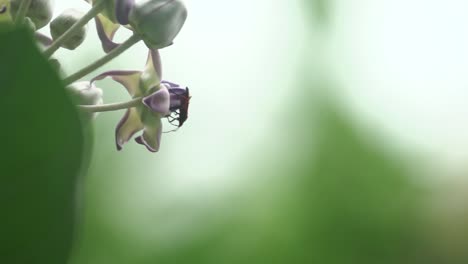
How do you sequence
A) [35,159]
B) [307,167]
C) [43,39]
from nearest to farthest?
1. [35,159]
2. [43,39]
3. [307,167]

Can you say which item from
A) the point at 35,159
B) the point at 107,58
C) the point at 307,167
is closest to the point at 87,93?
the point at 107,58

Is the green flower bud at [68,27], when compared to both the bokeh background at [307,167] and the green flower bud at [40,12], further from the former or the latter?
the bokeh background at [307,167]

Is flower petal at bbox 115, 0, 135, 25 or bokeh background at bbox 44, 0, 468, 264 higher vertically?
flower petal at bbox 115, 0, 135, 25

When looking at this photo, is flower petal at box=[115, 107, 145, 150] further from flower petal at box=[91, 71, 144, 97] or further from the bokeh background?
the bokeh background

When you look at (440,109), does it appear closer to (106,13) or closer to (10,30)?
(106,13)

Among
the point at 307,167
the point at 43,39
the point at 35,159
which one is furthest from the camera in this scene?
the point at 307,167

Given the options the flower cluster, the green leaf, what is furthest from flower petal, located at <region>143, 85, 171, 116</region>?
the green leaf

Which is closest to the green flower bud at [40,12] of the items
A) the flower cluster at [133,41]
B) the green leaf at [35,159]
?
the flower cluster at [133,41]

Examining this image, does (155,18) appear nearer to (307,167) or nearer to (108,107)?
(108,107)
